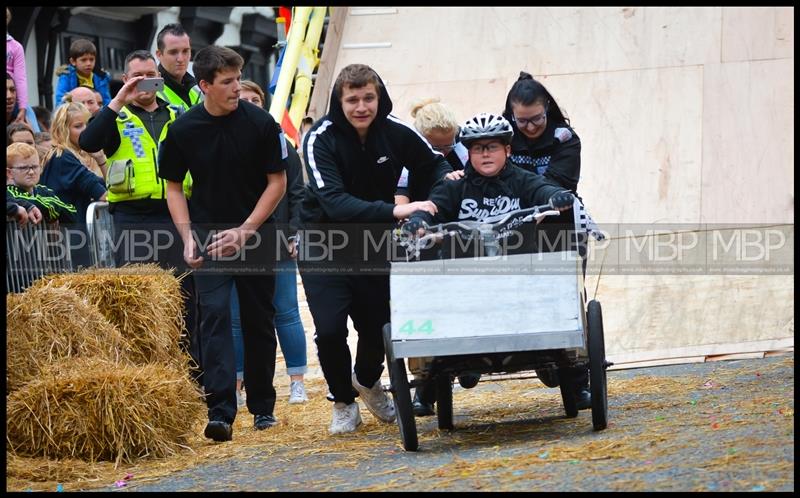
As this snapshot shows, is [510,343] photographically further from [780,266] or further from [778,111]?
[778,111]

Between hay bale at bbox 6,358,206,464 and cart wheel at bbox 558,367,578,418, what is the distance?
6.78 ft

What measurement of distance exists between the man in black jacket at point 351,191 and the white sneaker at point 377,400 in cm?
10

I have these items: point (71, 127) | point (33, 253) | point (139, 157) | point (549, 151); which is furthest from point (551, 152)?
point (71, 127)

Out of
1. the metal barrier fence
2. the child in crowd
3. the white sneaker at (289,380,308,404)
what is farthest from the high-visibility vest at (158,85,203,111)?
the white sneaker at (289,380,308,404)

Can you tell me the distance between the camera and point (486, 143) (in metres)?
6.98

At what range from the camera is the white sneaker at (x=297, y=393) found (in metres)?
9.29

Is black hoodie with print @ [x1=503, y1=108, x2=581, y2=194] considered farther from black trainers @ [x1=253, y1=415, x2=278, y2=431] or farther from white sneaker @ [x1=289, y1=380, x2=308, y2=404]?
white sneaker @ [x1=289, y1=380, x2=308, y2=404]

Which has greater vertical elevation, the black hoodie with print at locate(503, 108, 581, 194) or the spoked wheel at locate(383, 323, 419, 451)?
the black hoodie with print at locate(503, 108, 581, 194)

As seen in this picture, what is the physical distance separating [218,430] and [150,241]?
5.58ft

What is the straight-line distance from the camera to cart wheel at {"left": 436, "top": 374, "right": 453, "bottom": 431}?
7195 mm

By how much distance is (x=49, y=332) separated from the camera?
24.5ft

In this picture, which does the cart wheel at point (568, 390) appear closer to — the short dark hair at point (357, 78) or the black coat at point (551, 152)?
the black coat at point (551, 152)

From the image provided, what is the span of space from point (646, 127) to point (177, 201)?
751cm

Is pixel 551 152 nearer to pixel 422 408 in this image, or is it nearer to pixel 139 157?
pixel 422 408
